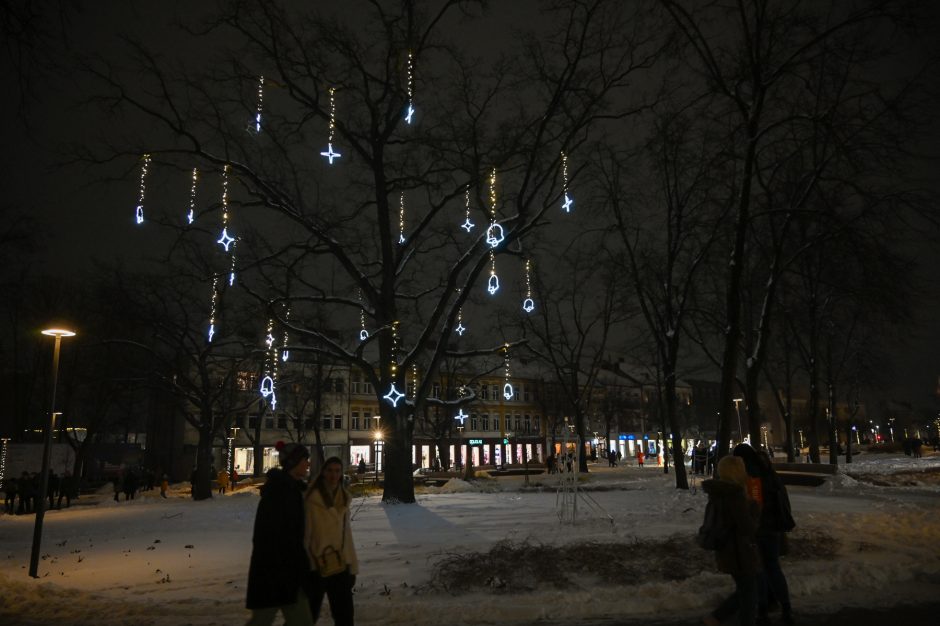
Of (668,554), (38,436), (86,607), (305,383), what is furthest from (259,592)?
(38,436)

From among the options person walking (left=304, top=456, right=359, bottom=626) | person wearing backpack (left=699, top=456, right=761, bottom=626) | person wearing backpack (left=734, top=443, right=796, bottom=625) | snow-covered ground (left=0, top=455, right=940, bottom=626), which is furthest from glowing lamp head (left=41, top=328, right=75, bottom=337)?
person wearing backpack (left=734, top=443, right=796, bottom=625)

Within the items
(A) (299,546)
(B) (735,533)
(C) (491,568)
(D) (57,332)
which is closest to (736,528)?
(B) (735,533)

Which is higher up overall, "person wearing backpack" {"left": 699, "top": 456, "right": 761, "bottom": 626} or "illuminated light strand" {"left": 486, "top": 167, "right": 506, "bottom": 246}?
"illuminated light strand" {"left": 486, "top": 167, "right": 506, "bottom": 246}

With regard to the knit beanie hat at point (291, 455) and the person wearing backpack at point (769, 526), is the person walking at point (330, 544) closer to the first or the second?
the knit beanie hat at point (291, 455)

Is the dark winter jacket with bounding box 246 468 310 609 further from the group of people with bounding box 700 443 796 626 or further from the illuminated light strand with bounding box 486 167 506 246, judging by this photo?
the illuminated light strand with bounding box 486 167 506 246

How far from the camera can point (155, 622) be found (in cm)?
659

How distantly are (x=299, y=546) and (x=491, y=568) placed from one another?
13.7 feet

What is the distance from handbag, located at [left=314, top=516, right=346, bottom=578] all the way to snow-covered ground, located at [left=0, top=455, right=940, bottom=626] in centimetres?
182

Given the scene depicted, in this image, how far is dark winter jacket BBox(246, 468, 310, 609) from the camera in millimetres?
4500

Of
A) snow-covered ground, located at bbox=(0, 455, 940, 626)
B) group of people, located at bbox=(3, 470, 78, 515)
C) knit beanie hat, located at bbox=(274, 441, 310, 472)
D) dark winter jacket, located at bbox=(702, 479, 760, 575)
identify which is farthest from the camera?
group of people, located at bbox=(3, 470, 78, 515)

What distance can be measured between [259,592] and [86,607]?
4293 mm

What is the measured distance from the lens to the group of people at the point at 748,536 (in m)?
5.55

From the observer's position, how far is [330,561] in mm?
4922

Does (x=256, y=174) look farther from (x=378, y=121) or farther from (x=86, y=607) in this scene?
(x=86, y=607)
